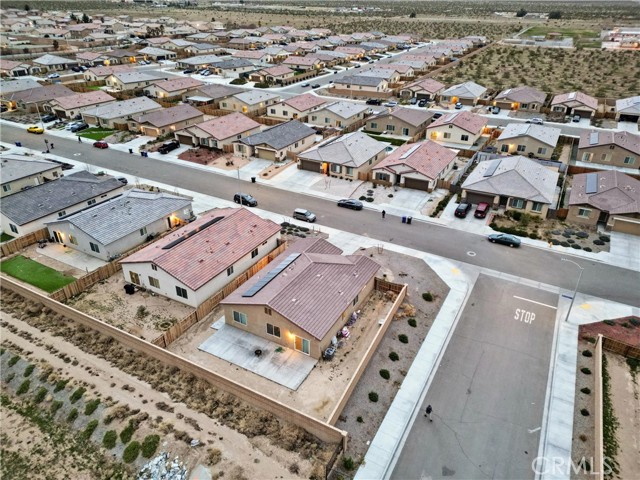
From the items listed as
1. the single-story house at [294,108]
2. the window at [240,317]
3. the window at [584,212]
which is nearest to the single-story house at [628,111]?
the window at [584,212]

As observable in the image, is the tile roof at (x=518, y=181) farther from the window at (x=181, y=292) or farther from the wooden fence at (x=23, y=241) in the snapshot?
the wooden fence at (x=23, y=241)

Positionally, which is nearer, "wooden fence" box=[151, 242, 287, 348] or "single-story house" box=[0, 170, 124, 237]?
"wooden fence" box=[151, 242, 287, 348]

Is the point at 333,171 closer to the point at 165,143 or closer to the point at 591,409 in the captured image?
the point at 165,143

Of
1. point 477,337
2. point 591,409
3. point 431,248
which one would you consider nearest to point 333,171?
point 431,248

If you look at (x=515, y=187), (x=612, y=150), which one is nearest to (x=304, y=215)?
(x=515, y=187)

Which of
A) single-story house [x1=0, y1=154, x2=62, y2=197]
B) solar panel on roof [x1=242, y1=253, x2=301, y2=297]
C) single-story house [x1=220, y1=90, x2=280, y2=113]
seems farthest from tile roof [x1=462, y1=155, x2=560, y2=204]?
single-story house [x1=0, y1=154, x2=62, y2=197]

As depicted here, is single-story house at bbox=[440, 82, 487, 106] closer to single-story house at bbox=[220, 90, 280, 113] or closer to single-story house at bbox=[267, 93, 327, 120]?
single-story house at bbox=[267, 93, 327, 120]
